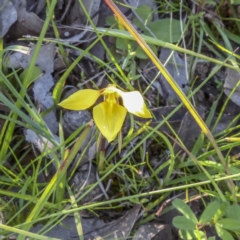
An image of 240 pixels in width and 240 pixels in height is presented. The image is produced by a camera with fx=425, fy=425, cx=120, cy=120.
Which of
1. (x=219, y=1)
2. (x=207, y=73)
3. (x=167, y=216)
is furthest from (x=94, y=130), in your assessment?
(x=219, y=1)

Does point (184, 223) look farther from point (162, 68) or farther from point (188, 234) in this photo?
point (162, 68)

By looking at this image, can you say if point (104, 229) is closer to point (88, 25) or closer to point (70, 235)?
point (70, 235)

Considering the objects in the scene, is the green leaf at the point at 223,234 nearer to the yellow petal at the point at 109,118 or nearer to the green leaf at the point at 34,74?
the yellow petal at the point at 109,118

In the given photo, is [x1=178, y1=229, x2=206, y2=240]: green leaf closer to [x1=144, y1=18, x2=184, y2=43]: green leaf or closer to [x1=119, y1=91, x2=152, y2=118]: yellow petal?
[x1=119, y1=91, x2=152, y2=118]: yellow petal

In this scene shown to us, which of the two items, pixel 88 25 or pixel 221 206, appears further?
pixel 88 25

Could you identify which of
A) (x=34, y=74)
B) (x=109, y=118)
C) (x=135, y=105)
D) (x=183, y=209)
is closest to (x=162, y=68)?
(x=135, y=105)

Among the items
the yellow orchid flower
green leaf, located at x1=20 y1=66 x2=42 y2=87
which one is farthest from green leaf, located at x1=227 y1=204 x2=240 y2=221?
green leaf, located at x1=20 y1=66 x2=42 y2=87
